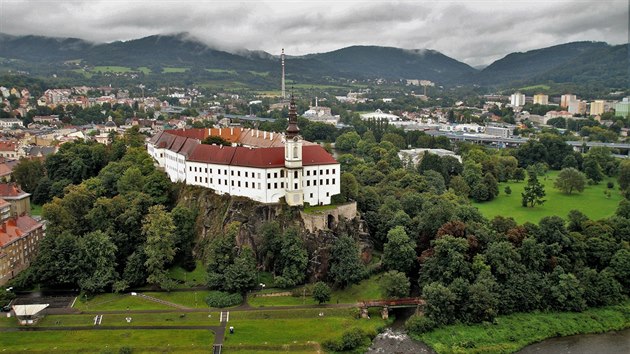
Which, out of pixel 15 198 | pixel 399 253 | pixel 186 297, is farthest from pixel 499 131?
pixel 186 297

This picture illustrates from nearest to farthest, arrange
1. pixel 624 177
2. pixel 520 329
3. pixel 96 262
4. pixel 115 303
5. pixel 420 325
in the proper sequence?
pixel 420 325 → pixel 520 329 → pixel 115 303 → pixel 96 262 → pixel 624 177

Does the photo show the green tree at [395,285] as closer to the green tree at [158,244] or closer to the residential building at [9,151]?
the green tree at [158,244]

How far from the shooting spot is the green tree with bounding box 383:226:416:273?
60.5m

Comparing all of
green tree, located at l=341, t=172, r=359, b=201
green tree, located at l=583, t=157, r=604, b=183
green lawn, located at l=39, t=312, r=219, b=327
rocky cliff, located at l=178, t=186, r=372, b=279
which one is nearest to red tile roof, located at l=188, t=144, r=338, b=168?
rocky cliff, located at l=178, t=186, r=372, b=279

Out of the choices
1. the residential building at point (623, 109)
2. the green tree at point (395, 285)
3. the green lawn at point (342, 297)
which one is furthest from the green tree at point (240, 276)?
the residential building at point (623, 109)

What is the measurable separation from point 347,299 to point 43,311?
28602 mm

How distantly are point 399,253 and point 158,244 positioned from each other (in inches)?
1000

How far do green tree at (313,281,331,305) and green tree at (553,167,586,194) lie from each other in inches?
2317

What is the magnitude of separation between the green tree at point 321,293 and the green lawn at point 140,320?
9.57 metres

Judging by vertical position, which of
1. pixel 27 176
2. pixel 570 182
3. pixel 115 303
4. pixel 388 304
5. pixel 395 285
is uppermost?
pixel 27 176

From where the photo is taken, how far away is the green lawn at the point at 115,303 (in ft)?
178

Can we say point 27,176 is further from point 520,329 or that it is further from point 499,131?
point 499,131

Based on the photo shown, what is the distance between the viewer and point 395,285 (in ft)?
182

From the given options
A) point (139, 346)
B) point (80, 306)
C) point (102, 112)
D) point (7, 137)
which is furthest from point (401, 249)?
point (102, 112)
